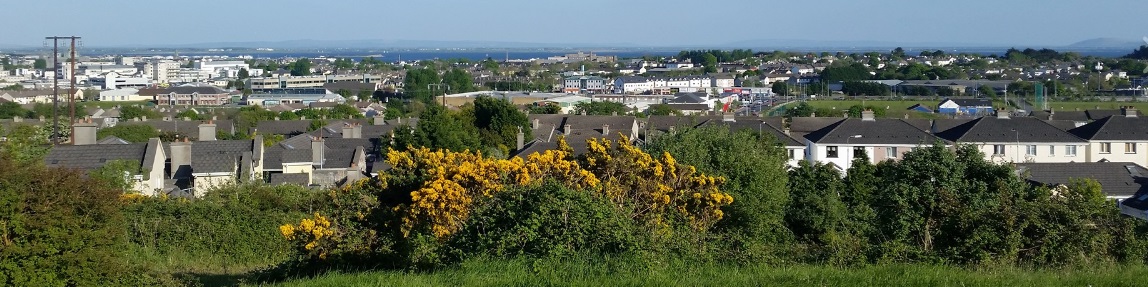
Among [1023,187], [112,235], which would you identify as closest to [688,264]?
[112,235]

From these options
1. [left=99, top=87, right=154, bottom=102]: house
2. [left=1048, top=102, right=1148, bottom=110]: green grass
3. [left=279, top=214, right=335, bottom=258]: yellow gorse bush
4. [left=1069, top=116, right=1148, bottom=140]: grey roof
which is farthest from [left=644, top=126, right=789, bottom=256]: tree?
[left=99, top=87, right=154, bottom=102]: house

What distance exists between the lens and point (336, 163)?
91.2 feet

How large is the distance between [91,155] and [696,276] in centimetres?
1678

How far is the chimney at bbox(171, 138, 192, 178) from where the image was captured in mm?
23781

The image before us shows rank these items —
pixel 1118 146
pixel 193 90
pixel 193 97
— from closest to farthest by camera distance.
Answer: pixel 1118 146, pixel 193 97, pixel 193 90

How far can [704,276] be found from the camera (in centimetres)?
852

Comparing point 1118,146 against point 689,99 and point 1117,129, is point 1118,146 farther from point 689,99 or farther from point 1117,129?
point 689,99

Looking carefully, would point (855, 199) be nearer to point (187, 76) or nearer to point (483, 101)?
point (483, 101)

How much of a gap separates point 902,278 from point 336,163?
69.4ft

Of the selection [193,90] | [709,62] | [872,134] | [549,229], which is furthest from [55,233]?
[709,62]

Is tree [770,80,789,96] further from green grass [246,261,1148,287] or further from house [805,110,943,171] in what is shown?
green grass [246,261,1148,287]

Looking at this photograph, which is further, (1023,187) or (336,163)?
(336,163)

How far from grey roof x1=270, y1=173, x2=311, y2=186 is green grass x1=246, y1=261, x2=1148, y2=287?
15.6m

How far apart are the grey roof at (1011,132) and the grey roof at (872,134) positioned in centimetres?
127
